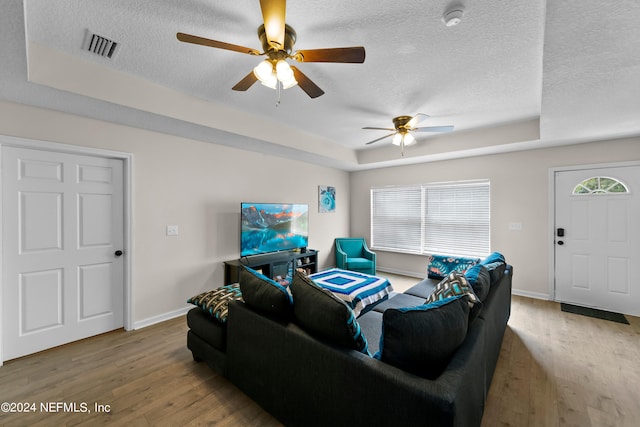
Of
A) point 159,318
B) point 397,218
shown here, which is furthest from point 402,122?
point 159,318

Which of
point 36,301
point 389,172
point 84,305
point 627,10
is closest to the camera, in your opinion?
point 627,10

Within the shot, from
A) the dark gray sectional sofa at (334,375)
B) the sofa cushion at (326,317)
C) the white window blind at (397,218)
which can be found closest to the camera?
the dark gray sectional sofa at (334,375)

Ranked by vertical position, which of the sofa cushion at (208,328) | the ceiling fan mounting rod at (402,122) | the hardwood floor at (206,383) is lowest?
the hardwood floor at (206,383)

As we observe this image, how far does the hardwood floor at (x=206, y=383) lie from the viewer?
1.70 metres

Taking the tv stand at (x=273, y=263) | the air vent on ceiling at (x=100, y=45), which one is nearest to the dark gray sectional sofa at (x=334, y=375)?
the tv stand at (x=273, y=263)

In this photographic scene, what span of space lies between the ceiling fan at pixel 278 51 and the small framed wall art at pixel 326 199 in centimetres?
332

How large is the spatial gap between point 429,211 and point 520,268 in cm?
167

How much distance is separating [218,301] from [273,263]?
162 cm

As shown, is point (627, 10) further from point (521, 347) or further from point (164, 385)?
point (164, 385)

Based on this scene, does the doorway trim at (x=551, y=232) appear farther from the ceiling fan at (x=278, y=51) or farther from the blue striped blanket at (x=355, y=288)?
the ceiling fan at (x=278, y=51)

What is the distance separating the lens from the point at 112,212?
2854 mm

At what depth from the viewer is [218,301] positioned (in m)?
2.20

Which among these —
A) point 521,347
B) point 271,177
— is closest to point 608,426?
point 521,347

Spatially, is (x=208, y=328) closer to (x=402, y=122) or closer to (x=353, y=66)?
(x=353, y=66)
